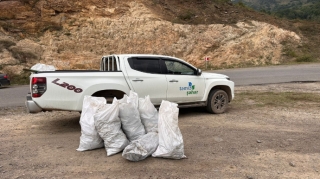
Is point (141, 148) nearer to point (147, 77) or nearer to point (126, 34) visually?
point (147, 77)

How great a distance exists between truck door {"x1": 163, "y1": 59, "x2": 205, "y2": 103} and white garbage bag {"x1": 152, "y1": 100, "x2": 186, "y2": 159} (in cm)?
262

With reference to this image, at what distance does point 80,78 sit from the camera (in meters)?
6.05

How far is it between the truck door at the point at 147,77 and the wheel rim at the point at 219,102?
1567 millimetres

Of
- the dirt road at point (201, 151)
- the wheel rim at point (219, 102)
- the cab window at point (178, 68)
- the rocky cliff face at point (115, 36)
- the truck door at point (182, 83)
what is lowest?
the dirt road at point (201, 151)

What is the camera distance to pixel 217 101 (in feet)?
25.8

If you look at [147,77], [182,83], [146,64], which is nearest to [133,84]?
[147,77]

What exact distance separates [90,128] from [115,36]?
2422cm

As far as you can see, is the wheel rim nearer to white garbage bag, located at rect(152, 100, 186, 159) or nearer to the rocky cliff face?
white garbage bag, located at rect(152, 100, 186, 159)

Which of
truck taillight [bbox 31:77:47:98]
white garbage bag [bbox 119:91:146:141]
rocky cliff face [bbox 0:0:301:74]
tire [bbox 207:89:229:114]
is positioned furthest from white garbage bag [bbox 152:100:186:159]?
rocky cliff face [bbox 0:0:301:74]

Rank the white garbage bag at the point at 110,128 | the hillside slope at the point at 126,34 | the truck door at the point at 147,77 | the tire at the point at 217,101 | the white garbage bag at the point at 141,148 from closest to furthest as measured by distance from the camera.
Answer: the white garbage bag at the point at 141,148 → the white garbage bag at the point at 110,128 → the truck door at the point at 147,77 → the tire at the point at 217,101 → the hillside slope at the point at 126,34

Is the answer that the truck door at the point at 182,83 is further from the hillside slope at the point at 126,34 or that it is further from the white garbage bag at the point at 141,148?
the hillside slope at the point at 126,34

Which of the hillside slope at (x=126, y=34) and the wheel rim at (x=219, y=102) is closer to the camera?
the wheel rim at (x=219, y=102)

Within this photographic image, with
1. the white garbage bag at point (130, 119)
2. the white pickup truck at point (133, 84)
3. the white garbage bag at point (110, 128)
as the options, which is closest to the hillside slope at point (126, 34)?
the white pickup truck at point (133, 84)

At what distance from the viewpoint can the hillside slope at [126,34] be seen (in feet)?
84.6
